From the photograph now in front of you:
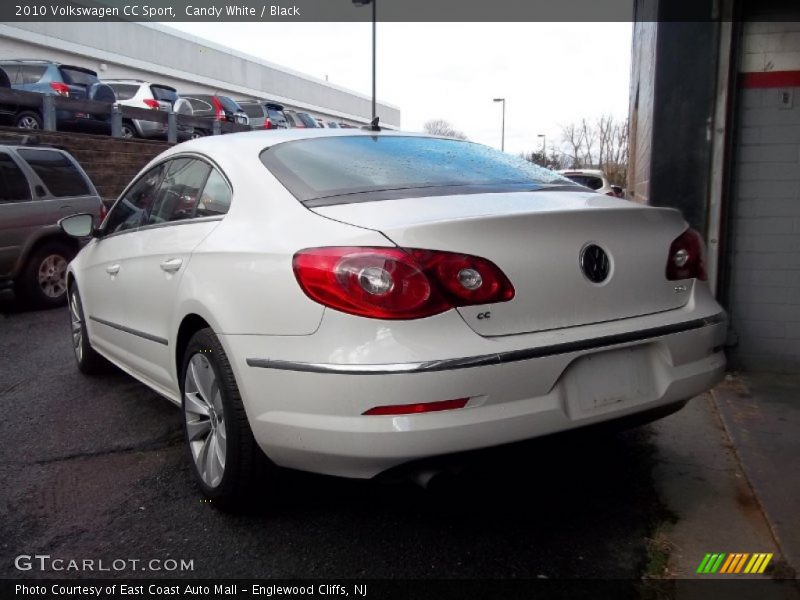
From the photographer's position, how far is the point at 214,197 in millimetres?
3375

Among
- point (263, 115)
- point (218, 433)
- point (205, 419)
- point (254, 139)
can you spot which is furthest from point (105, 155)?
point (218, 433)

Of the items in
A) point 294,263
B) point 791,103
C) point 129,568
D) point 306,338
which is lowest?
point 129,568

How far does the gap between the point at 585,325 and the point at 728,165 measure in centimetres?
301

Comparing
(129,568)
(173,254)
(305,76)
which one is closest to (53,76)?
(173,254)

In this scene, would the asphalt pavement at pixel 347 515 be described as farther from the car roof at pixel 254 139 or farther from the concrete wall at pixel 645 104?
the concrete wall at pixel 645 104

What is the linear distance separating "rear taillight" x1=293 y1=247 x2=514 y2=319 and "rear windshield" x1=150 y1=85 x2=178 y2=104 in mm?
19901

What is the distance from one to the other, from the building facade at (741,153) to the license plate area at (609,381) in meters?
2.63

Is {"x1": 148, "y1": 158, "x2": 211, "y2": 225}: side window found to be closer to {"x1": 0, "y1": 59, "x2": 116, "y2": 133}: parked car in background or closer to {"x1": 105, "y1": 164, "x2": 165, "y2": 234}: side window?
{"x1": 105, "y1": 164, "x2": 165, "y2": 234}: side window

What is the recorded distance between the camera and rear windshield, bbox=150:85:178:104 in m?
20.6

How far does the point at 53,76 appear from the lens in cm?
1720

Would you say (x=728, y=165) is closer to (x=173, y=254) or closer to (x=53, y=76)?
(x=173, y=254)
